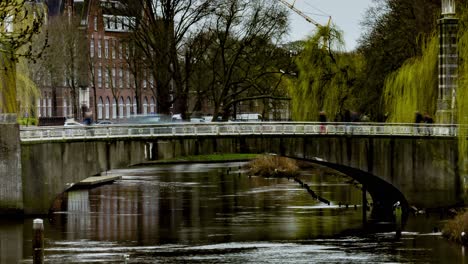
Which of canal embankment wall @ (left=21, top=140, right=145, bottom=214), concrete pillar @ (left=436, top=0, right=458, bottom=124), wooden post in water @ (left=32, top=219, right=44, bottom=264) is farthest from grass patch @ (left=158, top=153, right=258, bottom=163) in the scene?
wooden post in water @ (left=32, top=219, right=44, bottom=264)

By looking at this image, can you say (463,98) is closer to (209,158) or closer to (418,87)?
(418,87)

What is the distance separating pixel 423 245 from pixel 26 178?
23066 millimetres

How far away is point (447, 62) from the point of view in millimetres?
70375

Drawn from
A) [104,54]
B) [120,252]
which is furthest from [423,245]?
[104,54]

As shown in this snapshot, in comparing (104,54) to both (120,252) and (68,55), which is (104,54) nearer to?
(68,55)

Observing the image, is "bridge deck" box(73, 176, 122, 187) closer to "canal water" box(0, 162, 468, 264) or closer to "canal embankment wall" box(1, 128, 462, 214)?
"canal water" box(0, 162, 468, 264)

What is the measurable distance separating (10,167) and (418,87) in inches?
930

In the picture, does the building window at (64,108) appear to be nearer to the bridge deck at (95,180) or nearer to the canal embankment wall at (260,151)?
the bridge deck at (95,180)

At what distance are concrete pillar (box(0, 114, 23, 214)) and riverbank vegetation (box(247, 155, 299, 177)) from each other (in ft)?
116

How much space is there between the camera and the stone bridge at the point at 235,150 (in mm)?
69000

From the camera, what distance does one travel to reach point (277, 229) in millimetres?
63688

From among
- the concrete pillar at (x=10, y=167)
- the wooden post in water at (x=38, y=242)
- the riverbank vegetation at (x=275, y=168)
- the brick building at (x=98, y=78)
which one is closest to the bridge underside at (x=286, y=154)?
the concrete pillar at (x=10, y=167)

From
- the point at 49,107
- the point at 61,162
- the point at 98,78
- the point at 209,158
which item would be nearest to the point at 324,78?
the point at 61,162

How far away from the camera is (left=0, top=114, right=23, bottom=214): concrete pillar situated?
6825 cm
